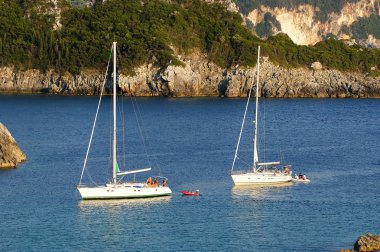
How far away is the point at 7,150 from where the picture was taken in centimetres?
7550

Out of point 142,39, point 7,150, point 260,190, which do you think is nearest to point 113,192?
point 260,190

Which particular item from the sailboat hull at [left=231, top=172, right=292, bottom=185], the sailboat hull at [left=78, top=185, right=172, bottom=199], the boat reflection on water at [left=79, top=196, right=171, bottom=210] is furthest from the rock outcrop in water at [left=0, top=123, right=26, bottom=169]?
the sailboat hull at [left=231, top=172, right=292, bottom=185]

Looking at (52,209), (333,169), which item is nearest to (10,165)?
(52,209)

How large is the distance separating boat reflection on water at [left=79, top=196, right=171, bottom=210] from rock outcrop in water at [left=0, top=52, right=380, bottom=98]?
9964 cm

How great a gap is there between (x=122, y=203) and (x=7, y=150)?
17.8m

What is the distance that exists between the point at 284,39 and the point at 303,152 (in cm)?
9972

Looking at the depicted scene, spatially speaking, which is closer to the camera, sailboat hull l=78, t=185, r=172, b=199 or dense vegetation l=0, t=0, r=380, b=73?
sailboat hull l=78, t=185, r=172, b=199

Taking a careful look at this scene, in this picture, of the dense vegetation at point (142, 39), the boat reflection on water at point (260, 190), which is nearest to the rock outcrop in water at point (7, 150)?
the boat reflection on water at point (260, 190)

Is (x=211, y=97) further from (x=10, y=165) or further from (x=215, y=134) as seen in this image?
(x=10, y=165)

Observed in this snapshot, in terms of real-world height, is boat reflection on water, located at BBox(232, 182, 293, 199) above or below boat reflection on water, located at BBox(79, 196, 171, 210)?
above

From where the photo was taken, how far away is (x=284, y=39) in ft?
613

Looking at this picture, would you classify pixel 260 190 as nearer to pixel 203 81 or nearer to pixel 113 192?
pixel 113 192

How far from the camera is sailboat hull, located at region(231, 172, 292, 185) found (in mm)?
68438

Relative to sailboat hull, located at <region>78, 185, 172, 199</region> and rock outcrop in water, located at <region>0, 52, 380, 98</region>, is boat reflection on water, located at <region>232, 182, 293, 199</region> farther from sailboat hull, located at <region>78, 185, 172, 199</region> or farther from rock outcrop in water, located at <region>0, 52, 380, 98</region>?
rock outcrop in water, located at <region>0, 52, 380, 98</region>
